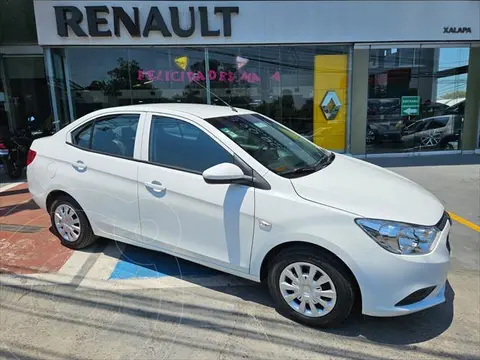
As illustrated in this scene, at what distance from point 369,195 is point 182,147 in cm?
167

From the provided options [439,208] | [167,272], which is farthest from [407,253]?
[167,272]

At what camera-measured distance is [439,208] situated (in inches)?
123

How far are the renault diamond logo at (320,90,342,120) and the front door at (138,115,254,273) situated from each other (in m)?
7.81

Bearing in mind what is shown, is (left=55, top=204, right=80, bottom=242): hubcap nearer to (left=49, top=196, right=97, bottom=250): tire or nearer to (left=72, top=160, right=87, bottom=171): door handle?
(left=49, top=196, right=97, bottom=250): tire

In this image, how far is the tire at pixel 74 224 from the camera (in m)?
4.09

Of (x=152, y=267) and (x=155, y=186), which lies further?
(x=152, y=267)

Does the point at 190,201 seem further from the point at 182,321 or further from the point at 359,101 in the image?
the point at 359,101

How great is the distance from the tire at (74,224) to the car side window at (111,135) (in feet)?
2.18

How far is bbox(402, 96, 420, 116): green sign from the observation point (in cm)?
1057

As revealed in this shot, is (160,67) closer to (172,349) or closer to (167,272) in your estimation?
(167,272)

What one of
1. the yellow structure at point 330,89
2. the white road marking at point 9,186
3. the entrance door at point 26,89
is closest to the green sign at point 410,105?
the yellow structure at point 330,89

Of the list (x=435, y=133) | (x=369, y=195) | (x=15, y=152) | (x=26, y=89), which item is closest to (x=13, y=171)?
(x=15, y=152)

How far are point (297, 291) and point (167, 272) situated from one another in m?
1.50

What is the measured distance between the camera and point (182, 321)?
308cm
